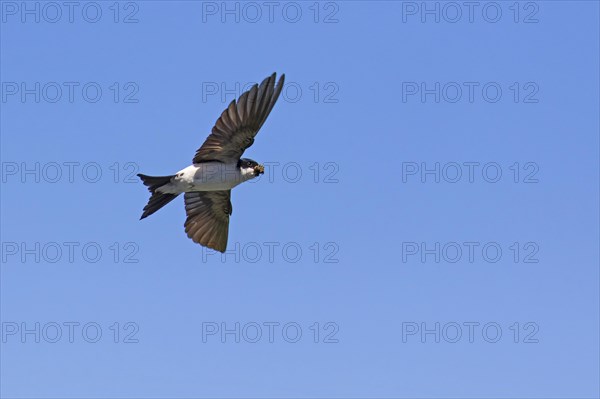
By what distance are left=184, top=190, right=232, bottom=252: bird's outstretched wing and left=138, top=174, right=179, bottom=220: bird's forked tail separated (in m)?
1.75

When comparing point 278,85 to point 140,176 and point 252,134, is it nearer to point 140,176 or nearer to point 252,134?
point 252,134

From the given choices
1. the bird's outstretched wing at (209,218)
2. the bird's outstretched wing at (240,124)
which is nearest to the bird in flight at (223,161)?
the bird's outstretched wing at (240,124)

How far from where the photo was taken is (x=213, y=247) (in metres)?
20.8

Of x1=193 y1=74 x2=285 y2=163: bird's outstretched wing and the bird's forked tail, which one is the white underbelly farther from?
the bird's forked tail

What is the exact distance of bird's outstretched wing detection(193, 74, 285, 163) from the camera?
58.1ft

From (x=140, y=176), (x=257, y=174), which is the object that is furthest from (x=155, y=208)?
(x=257, y=174)

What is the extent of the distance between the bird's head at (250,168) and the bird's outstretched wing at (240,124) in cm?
13

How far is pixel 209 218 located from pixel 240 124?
2.95 m

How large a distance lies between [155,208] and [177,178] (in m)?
0.69

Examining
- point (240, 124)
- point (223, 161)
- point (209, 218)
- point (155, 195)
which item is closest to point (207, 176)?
point (223, 161)

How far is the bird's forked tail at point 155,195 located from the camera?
61.7ft

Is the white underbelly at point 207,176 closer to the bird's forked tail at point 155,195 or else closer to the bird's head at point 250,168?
the bird's head at point 250,168

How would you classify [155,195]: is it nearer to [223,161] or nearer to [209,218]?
[223,161]

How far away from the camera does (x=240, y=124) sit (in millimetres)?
18438
